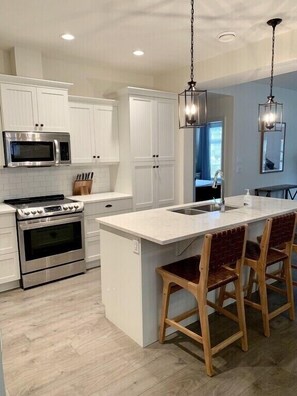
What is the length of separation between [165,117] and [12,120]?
2.18 metres

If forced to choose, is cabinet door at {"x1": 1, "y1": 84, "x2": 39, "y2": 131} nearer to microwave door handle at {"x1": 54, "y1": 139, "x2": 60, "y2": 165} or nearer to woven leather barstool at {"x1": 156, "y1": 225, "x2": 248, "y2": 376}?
microwave door handle at {"x1": 54, "y1": 139, "x2": 60, "y2": 165}

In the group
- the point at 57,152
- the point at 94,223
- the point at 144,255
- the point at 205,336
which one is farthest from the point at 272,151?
the point at 205,336

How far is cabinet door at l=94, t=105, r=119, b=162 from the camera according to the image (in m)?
4.29

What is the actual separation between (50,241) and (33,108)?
159cm

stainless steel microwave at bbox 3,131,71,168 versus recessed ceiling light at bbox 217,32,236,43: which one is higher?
recessed ceiling light at bbox 217,32,236,43

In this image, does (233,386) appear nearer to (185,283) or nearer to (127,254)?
(185,283)

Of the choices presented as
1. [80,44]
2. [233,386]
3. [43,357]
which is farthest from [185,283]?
[80,44]

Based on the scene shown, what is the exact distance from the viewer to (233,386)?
1953 millimetres

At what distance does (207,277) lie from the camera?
203 centimetres

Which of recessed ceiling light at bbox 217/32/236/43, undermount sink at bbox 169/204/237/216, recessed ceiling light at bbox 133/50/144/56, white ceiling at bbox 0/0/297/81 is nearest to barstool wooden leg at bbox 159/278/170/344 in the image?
undermount sink at bbox 169/204/237/216

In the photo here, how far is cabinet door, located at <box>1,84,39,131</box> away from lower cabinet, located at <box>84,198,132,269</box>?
1185 millimetres

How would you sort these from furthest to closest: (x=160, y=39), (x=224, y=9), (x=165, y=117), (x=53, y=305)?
1. (x=165, y=117)
2. (x=160, y=39)
3. (x=53, y=305)
4. (x=224, y=9)

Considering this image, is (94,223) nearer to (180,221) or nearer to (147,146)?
(147,146)

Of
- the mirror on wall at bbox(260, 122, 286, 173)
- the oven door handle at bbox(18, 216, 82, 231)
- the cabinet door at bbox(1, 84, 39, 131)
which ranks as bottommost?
the oven door handle at bbox(18, 216, 82, 231)
